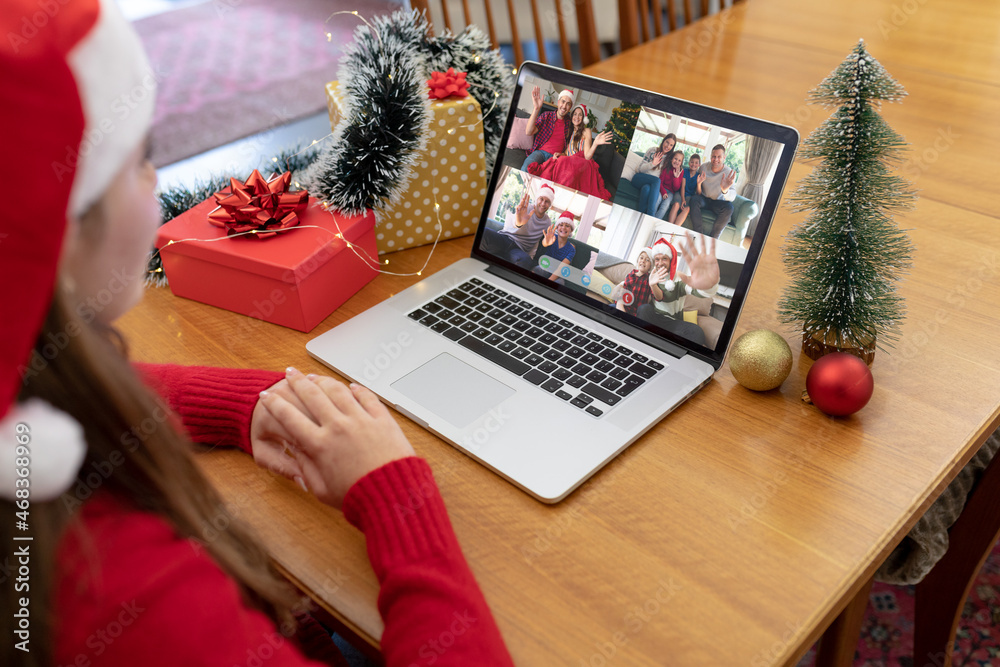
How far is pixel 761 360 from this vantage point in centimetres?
74

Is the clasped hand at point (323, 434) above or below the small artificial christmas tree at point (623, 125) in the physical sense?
below

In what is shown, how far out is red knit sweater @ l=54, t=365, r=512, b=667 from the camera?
45 centimetres

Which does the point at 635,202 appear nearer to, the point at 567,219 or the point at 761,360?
the point at 567,219

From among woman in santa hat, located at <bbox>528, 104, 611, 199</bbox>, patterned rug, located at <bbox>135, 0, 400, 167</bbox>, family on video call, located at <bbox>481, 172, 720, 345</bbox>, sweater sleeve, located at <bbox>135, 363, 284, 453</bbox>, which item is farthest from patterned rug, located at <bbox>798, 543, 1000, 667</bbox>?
patterned rug, located at <bbox>135, 0, 400, 167</bbox>

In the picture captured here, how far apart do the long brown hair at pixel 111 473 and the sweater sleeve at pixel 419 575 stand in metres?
0.09

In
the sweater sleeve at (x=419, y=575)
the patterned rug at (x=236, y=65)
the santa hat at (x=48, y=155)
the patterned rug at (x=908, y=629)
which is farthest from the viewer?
the patterned rug at (x=236, y=65)

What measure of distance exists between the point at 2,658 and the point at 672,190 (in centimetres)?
69

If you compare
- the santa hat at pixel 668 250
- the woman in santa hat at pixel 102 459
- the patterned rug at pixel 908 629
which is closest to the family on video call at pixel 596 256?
the santa hat at pixel 668 250

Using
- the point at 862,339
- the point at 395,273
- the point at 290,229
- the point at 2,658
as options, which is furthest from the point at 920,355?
the point at 2,658

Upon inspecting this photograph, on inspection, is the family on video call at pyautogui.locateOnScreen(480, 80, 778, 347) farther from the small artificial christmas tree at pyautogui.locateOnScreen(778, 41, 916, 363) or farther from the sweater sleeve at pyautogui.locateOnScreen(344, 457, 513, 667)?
the sweater sleeve at pyautogui.locateOnScreen(344, 457, 513, 667)

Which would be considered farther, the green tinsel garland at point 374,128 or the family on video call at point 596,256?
the green tinsel garland at point 374,128

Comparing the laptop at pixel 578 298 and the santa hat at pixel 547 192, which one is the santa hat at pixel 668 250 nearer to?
the laptop at pixel 578 298

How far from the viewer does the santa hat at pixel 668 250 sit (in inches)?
31.0

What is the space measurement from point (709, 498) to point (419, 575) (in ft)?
0.87
